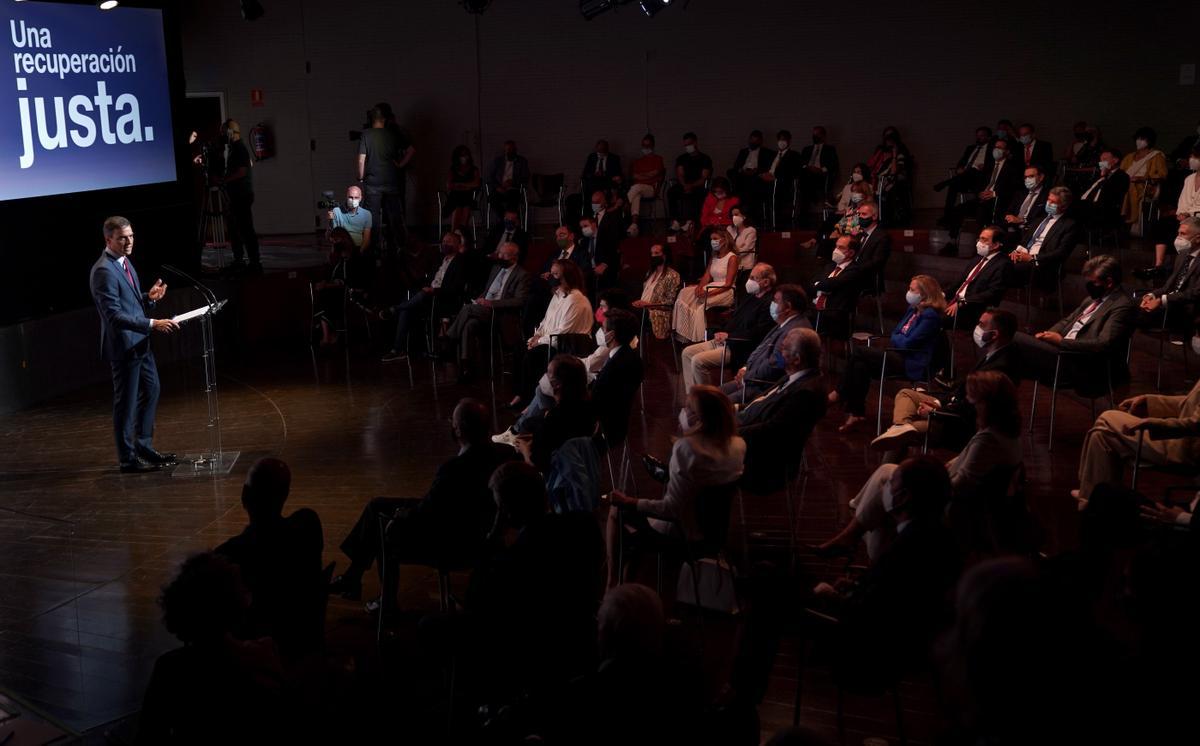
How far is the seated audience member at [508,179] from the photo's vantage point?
1457 centimetres

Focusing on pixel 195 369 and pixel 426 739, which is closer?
pixel 426 739

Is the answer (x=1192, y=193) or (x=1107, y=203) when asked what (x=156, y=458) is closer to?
(x=1107, y=203)

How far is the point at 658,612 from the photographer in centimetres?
289

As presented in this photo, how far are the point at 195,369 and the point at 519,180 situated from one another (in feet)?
19.2

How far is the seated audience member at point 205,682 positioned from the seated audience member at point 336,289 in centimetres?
821

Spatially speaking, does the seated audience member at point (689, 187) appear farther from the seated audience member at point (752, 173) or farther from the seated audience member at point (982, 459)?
the seated audience member at point (982, 459)

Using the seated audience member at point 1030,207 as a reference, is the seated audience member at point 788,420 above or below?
below

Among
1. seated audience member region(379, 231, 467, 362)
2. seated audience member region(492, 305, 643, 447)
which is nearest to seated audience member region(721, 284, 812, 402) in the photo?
seated audience member region(492, 305, 643, 447)

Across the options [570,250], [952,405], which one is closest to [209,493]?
[952,405]

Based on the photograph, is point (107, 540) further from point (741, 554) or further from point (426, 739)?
point (741, 554)

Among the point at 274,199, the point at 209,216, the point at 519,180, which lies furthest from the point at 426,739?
the point at 274,199

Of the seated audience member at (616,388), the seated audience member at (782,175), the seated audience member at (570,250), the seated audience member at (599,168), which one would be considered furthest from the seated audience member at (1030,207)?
the seated audience member at (599,168)

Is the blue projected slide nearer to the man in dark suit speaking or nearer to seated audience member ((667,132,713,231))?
the man in dark suit speaking

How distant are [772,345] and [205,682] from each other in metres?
4.56
